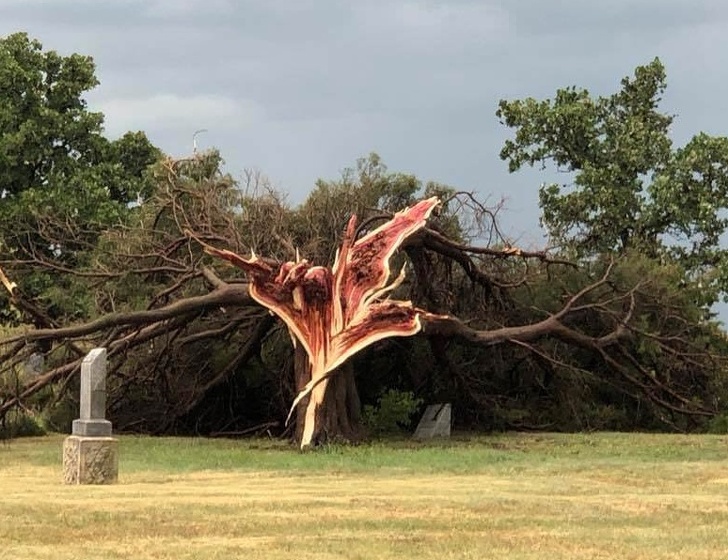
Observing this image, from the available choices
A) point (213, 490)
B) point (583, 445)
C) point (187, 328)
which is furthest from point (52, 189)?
point (213, 490)

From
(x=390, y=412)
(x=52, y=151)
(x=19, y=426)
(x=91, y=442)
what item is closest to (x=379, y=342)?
(x=390, y=412)

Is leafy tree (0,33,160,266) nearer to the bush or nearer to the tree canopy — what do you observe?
the tree canopy

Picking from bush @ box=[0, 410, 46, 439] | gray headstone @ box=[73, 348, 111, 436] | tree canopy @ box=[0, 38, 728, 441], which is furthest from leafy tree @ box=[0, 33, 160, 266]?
gray headstone @ box=[73, 348, 111, 436]

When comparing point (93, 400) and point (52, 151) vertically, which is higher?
point (52, 151)

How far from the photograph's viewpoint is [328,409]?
19.4 meters

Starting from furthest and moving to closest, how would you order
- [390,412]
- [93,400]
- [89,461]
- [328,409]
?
[390,412] → [328,409] → [93,400] → [89,461]

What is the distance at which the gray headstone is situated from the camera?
46.7 ft

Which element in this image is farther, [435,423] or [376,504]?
[435,423]

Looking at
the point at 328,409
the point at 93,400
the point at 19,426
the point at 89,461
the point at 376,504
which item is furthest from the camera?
the point at 19,426

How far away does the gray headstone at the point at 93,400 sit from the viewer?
46.7 feet

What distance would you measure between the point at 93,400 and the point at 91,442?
2.12 ft

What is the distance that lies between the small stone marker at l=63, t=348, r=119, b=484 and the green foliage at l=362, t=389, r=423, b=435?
8014mm

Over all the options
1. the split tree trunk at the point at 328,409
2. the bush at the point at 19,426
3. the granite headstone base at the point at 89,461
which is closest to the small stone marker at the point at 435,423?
the split tree trunk at the point at 328,409

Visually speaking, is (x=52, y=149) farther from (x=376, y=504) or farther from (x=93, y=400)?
(x=376, y=504)
